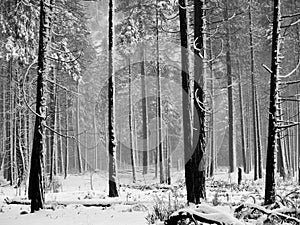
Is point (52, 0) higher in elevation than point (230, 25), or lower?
lower

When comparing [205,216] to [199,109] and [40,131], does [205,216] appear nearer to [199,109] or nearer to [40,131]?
[199,109]

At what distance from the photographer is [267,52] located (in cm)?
2552

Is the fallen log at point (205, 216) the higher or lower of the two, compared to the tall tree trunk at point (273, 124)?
lower

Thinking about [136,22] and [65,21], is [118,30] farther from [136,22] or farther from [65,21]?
[65,21]

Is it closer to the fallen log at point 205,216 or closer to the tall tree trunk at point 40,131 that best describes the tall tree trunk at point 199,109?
the tall tree trunk at point 40,131

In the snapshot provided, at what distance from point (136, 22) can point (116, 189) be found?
13.3m

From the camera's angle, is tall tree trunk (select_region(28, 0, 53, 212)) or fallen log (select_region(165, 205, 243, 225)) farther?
tall tree trunk (select_region(28, 0, 53, 212))

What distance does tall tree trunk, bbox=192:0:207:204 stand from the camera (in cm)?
1020

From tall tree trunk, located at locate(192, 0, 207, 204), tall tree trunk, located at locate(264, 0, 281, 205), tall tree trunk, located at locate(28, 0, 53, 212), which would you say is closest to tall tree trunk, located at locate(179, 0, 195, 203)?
tall tree trunk, located at locate(192, 0, 207, 204)

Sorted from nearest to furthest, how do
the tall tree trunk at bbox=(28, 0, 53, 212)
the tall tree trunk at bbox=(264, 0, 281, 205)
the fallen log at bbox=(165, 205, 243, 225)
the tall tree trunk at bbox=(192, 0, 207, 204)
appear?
the fallen log at bbox=(165, 205, 243, 225) < the tall tree trunk at bbox=(264, 0, 281, 205) < the tall tree trunk at bbox=(192, 0, 207, 204) < the tall tree trunk at bbox=(28, 0, 53, 212)

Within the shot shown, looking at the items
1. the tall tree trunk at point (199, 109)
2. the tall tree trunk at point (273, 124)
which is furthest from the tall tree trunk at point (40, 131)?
the tall tree trunk at point (273, 124)

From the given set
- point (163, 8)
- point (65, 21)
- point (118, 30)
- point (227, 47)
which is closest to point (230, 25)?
point (227, 47)

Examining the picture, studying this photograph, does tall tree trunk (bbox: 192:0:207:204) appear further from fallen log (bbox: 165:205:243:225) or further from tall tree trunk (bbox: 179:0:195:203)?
fallen log (bbox: 165:205:243:225)

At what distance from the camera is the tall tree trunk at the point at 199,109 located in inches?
402
